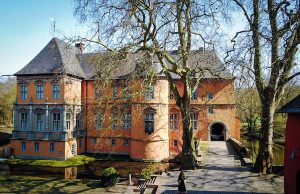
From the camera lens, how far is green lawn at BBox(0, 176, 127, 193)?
18.2m

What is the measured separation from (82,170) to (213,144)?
1217cm

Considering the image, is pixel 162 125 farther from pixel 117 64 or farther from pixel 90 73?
pixel 117 64

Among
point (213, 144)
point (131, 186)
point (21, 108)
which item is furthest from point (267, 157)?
point (21, 108)

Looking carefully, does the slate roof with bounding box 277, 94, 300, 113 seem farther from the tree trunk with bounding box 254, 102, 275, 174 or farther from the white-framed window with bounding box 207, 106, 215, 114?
the white-framed window with bounding box 207, 106, 215, 114

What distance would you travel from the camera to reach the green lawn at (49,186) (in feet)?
59.7

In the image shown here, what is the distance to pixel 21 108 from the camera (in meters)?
29.0

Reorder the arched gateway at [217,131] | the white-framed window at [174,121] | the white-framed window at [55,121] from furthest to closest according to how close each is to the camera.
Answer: the arched gateway at [217,131], the white-framed window at [174,121], the white-framed window at [55,121]

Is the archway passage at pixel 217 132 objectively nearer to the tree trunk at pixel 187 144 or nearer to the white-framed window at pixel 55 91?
the tree trunk at pixel 187 144

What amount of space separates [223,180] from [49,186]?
36.4ft

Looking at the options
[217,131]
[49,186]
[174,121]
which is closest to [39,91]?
[49,186]

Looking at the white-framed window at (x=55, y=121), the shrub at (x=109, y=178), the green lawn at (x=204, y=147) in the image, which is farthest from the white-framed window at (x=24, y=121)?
the green lawn at (x=204, y=147)

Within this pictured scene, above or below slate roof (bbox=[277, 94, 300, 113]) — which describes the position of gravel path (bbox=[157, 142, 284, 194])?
below

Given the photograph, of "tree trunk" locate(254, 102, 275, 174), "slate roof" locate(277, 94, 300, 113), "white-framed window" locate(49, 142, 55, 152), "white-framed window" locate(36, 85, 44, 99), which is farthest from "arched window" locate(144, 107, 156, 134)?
"slate roof" locate(277, 94, 300, 113)

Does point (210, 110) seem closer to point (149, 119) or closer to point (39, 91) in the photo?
point (149, 119)
